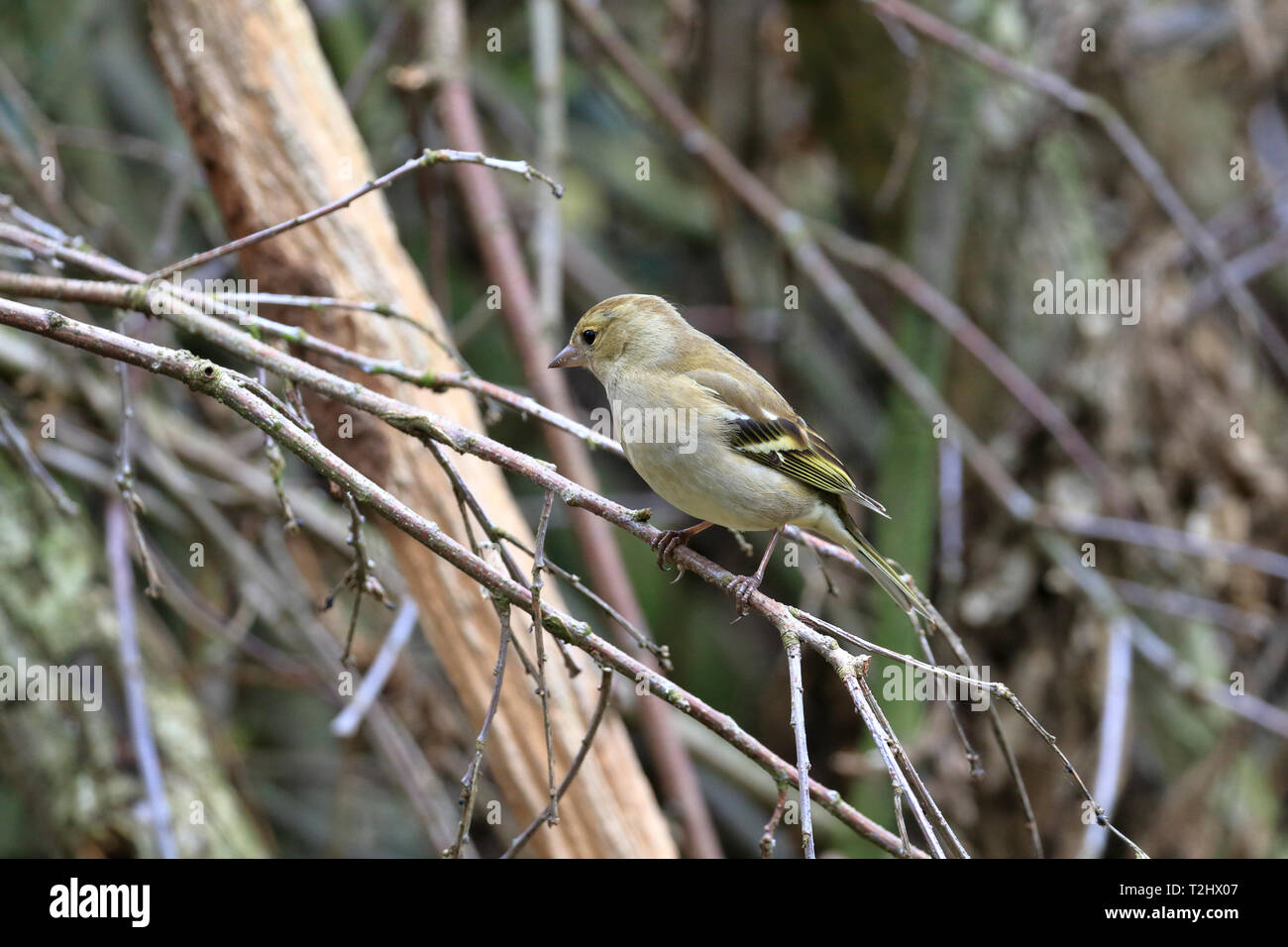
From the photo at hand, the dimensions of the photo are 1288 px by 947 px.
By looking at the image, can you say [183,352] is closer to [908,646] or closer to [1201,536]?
[908,646]

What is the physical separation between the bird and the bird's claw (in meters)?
0.02

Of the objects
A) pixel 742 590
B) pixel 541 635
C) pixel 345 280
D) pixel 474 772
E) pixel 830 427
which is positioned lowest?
pixel 474 772

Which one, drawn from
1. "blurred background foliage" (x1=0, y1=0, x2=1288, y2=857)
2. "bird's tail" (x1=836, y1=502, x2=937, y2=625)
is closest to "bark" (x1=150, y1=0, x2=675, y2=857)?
"blurred background foliage" (x1=0, y1=0, x2=1288, y2=857)

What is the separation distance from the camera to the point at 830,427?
7.02m

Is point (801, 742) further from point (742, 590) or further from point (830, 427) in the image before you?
point (830, 427)

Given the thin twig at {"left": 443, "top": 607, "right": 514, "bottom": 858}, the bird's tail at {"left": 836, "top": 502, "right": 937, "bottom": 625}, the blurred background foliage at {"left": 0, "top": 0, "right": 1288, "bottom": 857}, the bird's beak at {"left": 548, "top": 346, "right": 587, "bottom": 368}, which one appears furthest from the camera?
the blurred background foliage at {"left": 0, "top": 0, "right": 1288, "bottom": 857}

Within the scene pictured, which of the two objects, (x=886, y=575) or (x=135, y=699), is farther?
(x=135, y=699)

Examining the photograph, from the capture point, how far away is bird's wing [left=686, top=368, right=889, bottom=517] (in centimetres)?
332

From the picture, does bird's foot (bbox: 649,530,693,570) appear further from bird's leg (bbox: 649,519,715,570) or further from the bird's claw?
the bird's claw

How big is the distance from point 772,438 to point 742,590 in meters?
0.94

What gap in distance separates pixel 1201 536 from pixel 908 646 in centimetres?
166

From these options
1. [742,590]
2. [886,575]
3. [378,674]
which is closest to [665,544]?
[742,590]

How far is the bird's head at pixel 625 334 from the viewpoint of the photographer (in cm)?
357

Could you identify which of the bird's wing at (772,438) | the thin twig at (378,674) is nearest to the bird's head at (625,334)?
the bird's wing at (772,438)
